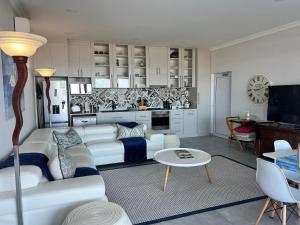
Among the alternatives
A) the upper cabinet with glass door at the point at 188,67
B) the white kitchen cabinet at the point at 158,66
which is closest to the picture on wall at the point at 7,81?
the white kitchen cabinet at the point at 158,66

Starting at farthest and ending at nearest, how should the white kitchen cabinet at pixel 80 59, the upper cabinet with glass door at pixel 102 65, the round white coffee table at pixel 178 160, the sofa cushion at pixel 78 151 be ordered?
the upper cabinet with glass door at pixel 102 65 < the white kitchen cabinet at pixel 80 59 < the sofa cushion at pixel 78 151 < the round white coffee table at pixel 178 160

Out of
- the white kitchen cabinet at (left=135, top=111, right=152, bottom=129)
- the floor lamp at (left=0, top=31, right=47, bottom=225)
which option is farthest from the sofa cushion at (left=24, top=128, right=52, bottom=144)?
the white kitchen cabinet at (left=135, top=111, right=152, bottom=129)

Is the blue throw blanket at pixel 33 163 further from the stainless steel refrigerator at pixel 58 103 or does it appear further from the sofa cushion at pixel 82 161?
the stainless steel refrigerator at pixel 58 103

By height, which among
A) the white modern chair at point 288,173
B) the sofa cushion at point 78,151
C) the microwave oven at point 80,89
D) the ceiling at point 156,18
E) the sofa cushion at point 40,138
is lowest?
the sofa cushion at point 78,151

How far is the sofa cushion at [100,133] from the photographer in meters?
4.73

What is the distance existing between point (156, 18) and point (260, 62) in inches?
110

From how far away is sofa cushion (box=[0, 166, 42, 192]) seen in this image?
199 cm

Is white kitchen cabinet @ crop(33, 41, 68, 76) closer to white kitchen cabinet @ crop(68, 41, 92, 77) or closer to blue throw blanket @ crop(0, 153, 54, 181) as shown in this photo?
white kitchen cabinet @ crop(68, 41, 92, 77)

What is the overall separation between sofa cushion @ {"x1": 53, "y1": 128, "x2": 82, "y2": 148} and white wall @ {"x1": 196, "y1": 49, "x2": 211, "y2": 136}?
4135mm

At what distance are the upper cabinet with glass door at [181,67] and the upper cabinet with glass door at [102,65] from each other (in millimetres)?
1836

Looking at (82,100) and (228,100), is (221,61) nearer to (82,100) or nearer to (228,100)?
(228,100)

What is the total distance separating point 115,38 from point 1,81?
3555 mm

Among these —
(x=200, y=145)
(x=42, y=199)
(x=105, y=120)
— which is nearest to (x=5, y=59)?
(x=42, y=199)

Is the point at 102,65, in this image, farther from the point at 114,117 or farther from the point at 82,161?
the point at 82,161
